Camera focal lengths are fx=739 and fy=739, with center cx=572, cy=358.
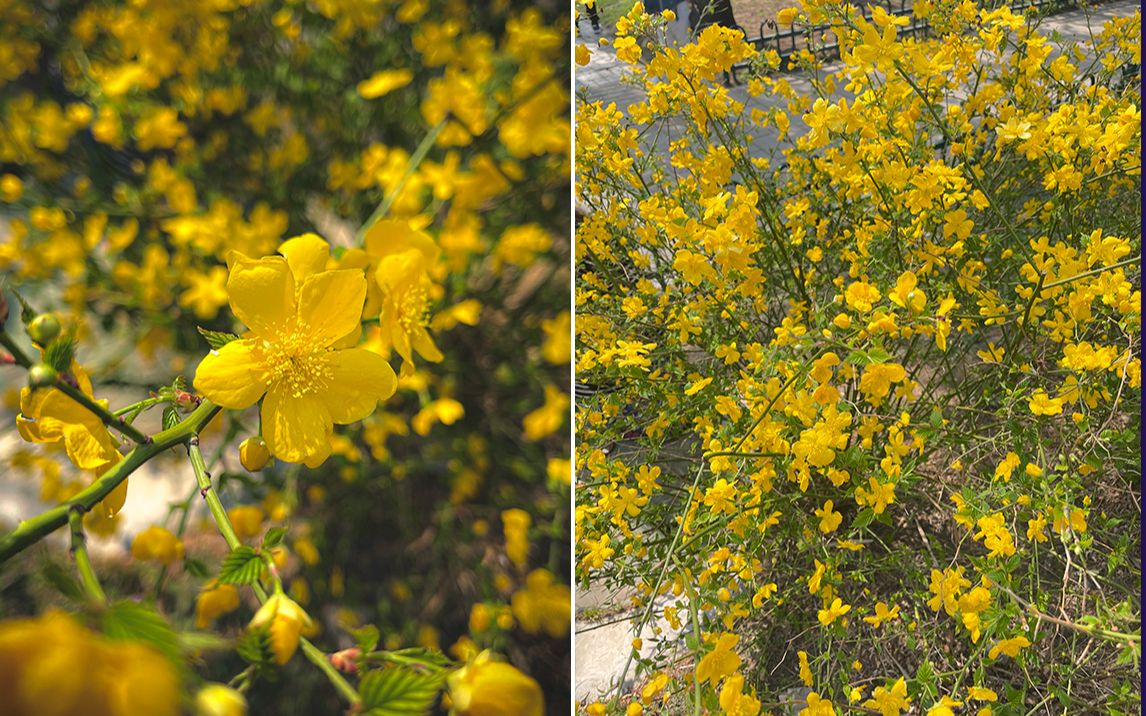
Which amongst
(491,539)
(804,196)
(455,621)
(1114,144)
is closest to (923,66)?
(1114,144)

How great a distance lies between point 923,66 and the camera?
1.00 metres

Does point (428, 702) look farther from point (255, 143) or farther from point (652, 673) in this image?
point (255, 143)

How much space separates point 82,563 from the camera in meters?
0.26

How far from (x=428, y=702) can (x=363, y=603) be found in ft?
4.39

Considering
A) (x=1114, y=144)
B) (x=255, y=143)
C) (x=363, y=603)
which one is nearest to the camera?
(x=1114, y=144)

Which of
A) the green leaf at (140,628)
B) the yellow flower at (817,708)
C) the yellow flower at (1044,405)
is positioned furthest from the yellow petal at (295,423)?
the yellow flower at (1044,405)

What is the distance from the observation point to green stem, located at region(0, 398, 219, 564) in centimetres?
26

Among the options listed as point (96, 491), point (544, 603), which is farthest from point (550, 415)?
point (96, 491)

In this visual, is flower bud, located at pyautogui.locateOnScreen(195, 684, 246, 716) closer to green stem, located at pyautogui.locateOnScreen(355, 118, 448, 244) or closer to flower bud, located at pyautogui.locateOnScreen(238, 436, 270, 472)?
flower bud, located at pyautogui.locateOnScreen(238, 436, 270, 472)

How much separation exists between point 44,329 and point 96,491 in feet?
0.26

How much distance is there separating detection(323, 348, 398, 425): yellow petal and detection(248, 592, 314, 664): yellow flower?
12 centimetres

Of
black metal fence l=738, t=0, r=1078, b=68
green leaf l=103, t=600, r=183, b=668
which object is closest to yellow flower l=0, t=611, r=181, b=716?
green leaf l=103, t=600, r=183, b=668

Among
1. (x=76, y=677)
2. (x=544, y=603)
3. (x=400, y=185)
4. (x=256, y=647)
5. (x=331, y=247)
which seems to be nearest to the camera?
(x=76, y=677)

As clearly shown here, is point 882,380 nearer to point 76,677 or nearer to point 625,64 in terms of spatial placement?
point 76,677
